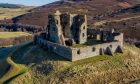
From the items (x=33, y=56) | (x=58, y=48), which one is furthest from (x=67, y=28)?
(x=33, y=56)

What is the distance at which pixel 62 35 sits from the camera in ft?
215

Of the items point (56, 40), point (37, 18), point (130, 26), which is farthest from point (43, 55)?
point (37, 18)

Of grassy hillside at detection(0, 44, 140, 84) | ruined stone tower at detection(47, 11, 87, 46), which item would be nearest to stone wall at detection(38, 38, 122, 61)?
grassy hillside at detection(0, 44, 140, 84)

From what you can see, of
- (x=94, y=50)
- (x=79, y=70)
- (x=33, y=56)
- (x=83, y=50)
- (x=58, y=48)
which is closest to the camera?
(x=79, y=70)

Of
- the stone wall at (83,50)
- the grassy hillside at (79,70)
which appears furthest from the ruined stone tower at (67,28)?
the grassy hillside at (79,70)

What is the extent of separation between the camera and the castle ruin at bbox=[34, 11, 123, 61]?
2428 inches

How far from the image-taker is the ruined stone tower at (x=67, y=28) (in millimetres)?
65812

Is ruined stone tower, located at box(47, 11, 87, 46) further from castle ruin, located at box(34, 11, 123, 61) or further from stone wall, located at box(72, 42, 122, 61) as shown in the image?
stone wall, located at box(72, 42, 122, 61)

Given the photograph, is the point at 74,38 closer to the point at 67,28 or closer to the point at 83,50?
the point at 67,28

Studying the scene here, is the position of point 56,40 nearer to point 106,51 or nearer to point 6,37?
point 106,51

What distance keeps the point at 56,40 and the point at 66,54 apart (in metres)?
7.75

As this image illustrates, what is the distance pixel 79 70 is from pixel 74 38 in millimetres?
13304

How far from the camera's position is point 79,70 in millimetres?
55875

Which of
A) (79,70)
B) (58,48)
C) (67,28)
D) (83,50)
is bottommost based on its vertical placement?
(79,70)
